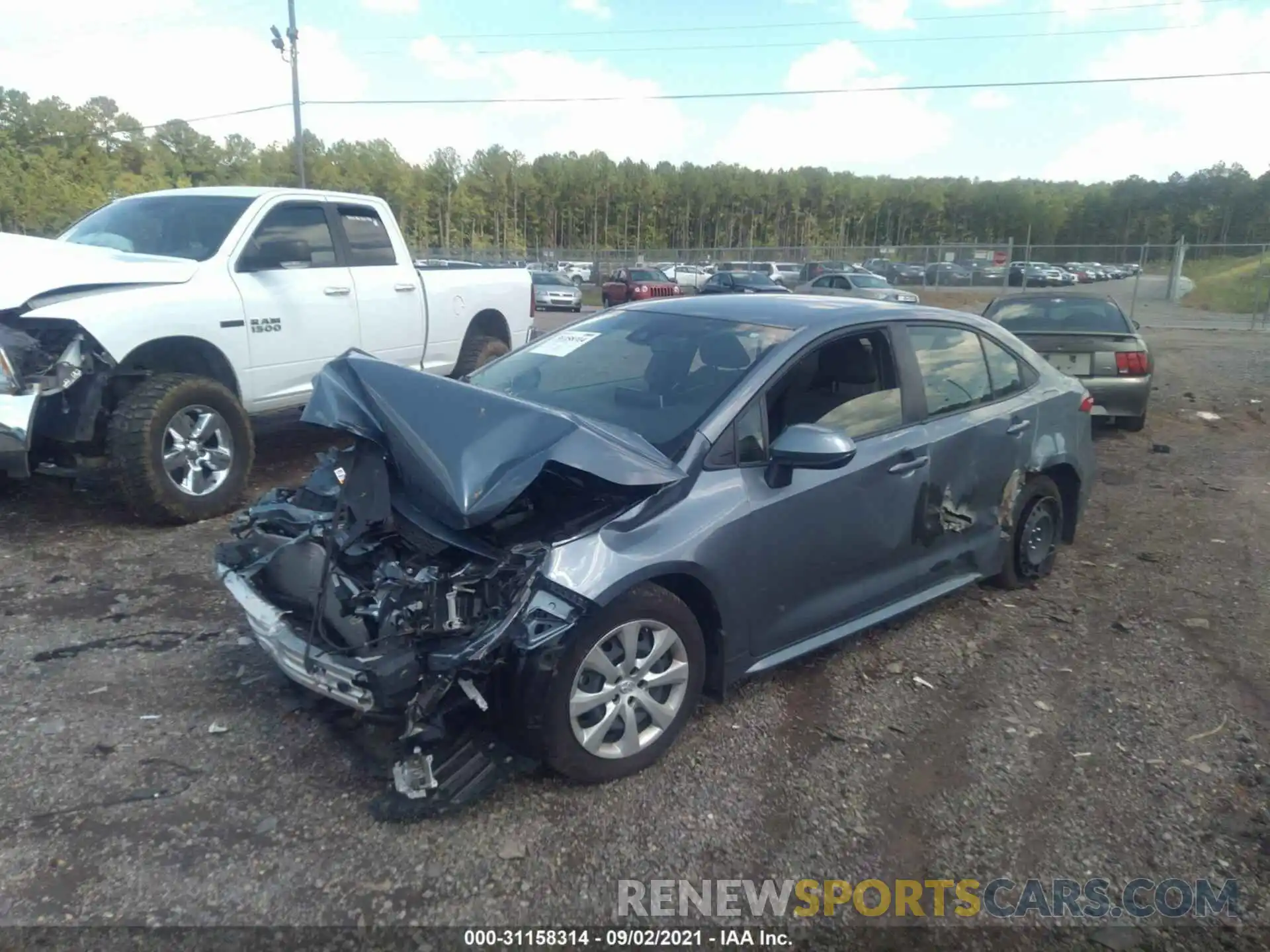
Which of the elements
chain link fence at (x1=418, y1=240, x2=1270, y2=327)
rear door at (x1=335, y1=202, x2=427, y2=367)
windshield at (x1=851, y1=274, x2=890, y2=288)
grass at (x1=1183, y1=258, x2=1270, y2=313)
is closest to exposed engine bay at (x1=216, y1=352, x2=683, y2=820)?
rear door at (x1=335, y1=202, x2=427, y2=367)

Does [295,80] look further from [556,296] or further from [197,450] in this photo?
[197,450]

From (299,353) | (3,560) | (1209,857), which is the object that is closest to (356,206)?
(299,353)

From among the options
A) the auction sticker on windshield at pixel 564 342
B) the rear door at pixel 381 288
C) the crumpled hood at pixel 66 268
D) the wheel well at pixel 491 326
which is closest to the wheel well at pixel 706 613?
the auction sticker on windshield at pixel 564 342

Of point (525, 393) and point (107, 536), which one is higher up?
point (525, 393)

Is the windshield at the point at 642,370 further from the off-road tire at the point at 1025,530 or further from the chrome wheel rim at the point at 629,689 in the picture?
the off-road tire at the point at 1025,530

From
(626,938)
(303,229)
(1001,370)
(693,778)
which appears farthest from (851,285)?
(626,938)

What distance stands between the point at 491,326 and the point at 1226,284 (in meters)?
39.3

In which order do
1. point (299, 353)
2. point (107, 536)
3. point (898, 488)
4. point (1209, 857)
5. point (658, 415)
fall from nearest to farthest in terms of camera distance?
point (1209, 857)
point (658, 415)
point (898, 488)
point (107, 536)
point (299, 353)

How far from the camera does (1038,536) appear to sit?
17.8 ft

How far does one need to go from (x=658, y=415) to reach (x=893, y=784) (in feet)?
5.40

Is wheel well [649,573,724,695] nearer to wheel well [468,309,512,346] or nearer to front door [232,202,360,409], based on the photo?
front door [232,202,360,409]

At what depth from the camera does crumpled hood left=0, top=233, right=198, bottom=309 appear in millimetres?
5477

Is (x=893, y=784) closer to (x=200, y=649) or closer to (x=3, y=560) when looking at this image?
(x=200, y=649)

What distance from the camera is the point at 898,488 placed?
4266mm
